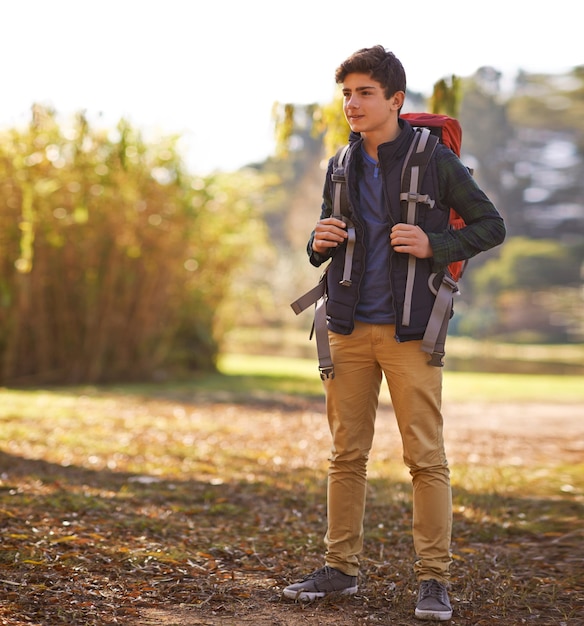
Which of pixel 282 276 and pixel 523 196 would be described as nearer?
pixel 282 276

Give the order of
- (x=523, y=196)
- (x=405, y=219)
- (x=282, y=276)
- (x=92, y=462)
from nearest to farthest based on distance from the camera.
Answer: (x=405, y=219) → (x=92, y=462) → (x=282, y=276) → (x=523, y=196)

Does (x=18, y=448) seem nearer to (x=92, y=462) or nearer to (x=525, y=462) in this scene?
(x=92, y=462)

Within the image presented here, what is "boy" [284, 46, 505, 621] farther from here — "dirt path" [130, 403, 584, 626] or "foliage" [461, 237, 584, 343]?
"foliage" [461, 237, 584, 343]

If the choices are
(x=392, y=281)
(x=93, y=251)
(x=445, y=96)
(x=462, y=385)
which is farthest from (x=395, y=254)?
(x=462, y=385)

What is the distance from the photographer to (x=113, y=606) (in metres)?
3.09

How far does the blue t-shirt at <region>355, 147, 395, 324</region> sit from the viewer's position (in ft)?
10.2

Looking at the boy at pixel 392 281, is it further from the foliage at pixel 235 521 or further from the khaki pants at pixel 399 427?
the foliage at pixel 235 521

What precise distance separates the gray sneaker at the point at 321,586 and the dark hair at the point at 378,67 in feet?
5.38

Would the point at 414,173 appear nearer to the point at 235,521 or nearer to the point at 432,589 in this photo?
the point at 432,589

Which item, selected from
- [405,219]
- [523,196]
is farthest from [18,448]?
[523,196]

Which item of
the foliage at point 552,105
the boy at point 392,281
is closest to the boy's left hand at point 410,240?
the boy at point 392,281

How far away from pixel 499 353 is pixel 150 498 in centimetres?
2751

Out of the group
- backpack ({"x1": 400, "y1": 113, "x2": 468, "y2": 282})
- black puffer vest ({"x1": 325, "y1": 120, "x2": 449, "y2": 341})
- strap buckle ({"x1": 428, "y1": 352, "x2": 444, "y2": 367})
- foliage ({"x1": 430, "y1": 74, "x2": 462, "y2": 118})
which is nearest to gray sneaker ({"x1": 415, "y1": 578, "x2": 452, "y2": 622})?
strap buckle ({"x1": 428, "y1": 352, "x2": 444, "y2": 367})

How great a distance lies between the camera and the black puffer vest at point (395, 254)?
304 centimetres
